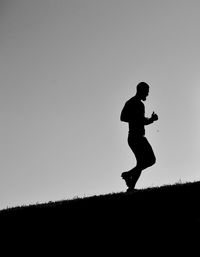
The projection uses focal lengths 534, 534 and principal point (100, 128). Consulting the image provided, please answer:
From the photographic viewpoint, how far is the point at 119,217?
1038 cm

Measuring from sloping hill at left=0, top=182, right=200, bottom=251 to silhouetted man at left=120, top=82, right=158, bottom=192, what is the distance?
5.49ft

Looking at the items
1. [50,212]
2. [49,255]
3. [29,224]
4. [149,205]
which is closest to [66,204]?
[50,212]

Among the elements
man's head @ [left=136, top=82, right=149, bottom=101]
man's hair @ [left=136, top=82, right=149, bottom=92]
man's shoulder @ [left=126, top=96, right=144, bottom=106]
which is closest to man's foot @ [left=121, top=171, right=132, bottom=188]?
man's shoulder @ [left=126, top=96, right=144, bottom=106]

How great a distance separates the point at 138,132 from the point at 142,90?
112cm

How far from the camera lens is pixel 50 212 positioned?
1165 cm

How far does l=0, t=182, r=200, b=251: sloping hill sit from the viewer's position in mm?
9477

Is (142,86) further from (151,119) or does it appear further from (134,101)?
(151,119)

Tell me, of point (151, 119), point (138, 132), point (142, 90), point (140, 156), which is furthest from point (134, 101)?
point (140, 156)

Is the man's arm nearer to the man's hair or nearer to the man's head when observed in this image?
the man's head

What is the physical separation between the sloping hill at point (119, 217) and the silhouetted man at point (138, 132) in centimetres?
167

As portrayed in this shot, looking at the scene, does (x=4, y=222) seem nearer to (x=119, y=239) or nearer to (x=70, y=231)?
(x=70, y=231)

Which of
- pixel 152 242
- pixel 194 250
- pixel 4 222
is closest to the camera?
pixel 194 250

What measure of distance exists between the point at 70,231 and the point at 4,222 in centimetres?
200

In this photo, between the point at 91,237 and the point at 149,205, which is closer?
the point at 91,237
